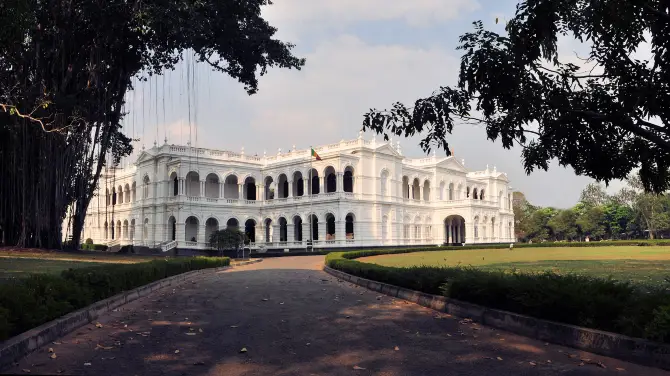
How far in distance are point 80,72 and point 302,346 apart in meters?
21.8

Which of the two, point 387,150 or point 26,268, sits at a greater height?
point 387,150

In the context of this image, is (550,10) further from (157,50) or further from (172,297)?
(157,50)

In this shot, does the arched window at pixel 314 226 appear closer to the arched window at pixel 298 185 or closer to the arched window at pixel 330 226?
the arched window at pixel 330 226

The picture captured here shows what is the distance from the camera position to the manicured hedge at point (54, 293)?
5.76 metres

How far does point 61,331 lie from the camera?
6551mm

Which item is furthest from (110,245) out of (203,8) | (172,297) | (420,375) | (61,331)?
(420,375)

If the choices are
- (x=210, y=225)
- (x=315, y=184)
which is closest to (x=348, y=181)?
(x=315, y=184)

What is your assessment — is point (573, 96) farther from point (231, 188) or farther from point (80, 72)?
point (231, 188)

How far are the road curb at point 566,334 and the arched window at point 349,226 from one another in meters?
38.4

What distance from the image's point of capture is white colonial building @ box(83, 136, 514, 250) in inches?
1847

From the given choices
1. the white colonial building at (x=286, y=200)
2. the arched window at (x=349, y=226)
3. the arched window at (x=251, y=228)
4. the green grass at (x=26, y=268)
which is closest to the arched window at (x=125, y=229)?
the white colonial building at (x=286, y=200)

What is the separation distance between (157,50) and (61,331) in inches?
769

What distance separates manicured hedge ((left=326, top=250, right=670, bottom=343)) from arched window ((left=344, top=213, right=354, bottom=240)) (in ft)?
126

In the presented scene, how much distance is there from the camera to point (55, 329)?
6332 millimetres
